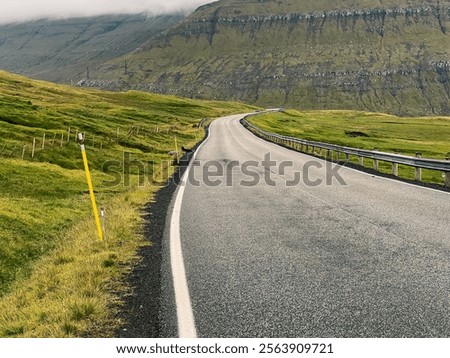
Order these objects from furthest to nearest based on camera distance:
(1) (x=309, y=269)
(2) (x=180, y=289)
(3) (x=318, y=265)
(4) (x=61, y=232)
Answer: (4) (x=61, y=232) < (3) (x=318, y=265) < (1) (x=309, y=269) < (2) (x=180, y=289)

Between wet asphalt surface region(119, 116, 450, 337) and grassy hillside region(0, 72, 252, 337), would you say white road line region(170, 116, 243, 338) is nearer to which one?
wet asphalt surface region(119, 116, 450, 337)

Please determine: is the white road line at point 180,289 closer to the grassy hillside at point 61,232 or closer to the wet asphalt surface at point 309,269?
the wet asphalt surface at point 309,269

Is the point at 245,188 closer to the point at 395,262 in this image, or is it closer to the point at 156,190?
the point at 156,190

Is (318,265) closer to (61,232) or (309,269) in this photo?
(309,269)

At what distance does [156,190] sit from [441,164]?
10895mm

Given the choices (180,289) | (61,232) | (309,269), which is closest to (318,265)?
(309,269)

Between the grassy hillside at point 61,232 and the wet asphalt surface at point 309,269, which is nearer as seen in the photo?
the wet asphalt surface at point 309,269

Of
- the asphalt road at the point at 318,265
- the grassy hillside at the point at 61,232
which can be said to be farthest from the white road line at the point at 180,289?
the grassy hillside at the point at 61,232

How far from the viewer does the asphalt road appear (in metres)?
5.33

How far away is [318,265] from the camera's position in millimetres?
7391

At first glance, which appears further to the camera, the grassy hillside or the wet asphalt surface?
the grassy hillside

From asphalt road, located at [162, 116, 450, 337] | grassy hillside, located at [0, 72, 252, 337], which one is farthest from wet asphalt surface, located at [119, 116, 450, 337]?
grassy hillside, located at [0, 72, 252, 337]

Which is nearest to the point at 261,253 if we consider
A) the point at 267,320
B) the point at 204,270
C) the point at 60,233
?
the point at 204,270

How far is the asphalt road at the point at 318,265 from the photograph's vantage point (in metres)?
5.33
